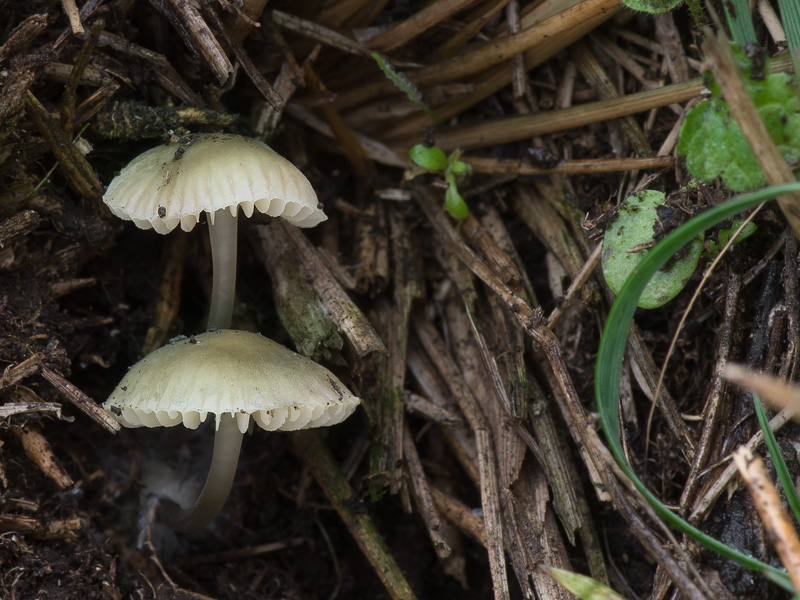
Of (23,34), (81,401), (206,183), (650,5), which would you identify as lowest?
(81,401)

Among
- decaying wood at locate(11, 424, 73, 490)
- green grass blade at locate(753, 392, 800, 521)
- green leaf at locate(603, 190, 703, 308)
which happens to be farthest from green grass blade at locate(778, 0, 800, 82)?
decaying wood at locate(11, 424, 73, 490)

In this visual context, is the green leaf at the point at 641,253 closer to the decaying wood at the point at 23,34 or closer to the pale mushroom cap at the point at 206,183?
the pale mushroom cap at the point at 206,183

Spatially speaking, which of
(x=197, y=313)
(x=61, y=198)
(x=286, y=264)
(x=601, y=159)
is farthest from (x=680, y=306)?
(x=61, y=198)

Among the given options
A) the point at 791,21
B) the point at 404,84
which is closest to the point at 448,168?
the point at 404,84

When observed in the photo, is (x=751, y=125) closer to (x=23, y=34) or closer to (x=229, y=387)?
(x=229, y=387)

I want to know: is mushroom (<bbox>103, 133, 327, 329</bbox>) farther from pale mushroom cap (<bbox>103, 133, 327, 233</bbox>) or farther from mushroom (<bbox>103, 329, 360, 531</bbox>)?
mushroom (<bbox>103, 329, 360, 531</bbox>)
